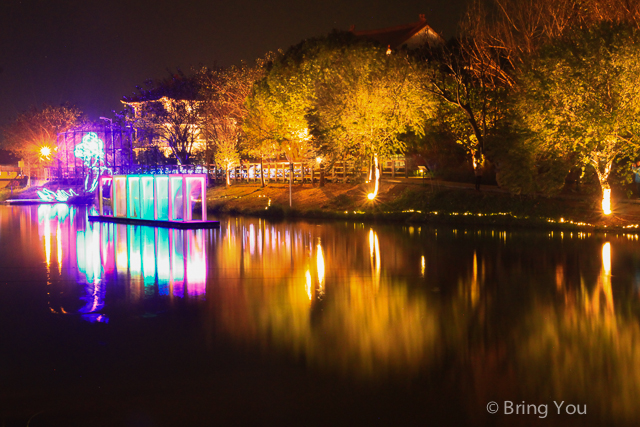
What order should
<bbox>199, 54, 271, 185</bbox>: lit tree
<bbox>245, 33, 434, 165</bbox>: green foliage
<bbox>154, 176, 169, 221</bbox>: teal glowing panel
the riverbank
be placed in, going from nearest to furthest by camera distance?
the riverbank → <bbox>154, 176, 169, 221</bbox>: teal glowing panel → <bbox>245, 33, 434, 165</bbox>: green foliage → <bbox>199, 54, 271, 185</bbox>: lit tree

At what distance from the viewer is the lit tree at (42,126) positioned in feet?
266

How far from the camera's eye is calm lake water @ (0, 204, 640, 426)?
18.7 ft

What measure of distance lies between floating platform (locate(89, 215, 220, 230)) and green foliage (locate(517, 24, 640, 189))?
48.3 ft

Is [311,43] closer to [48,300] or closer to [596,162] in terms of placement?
[596,162]

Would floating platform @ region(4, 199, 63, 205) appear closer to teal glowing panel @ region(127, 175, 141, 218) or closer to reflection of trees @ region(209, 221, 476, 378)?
teal glowing panel @ region(127, 175, 141, 218)

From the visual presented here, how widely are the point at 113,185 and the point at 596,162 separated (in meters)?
24.4

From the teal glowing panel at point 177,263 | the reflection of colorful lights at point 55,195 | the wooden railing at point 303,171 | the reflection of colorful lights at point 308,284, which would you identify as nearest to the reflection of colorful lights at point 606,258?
the reflection of colorful lights at point 308,284

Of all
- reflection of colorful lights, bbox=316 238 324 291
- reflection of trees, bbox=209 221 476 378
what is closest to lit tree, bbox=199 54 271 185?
reflection of colorful lights, bbox=316 238 324 291

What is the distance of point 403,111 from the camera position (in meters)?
32.2

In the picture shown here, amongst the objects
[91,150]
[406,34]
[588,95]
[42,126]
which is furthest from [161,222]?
[42,126]

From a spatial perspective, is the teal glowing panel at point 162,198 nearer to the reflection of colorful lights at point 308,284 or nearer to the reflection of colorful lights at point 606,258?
the reflection of colorful lights at point 308,284

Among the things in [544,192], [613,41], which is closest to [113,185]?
[544,192]

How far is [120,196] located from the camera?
31.9 meters

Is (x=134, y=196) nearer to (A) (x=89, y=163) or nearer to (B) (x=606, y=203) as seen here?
(A) (x=89, y=163)
